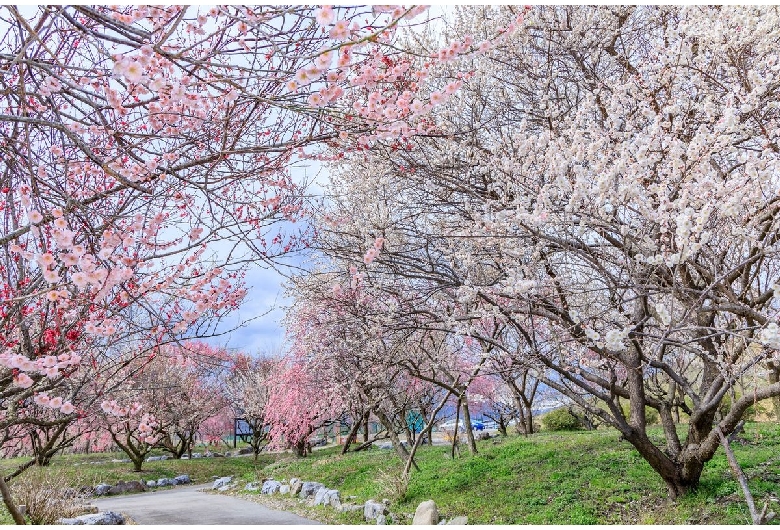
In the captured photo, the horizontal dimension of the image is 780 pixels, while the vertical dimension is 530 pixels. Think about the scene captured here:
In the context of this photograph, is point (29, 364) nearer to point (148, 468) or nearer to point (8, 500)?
point (8, 500)

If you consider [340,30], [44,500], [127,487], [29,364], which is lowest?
[127,487]

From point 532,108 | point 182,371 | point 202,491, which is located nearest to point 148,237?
point 532,108

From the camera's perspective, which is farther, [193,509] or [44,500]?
[193,509]

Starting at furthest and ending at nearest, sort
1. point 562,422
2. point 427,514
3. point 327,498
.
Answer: point 562,422 → point 327,498 → point 427,514

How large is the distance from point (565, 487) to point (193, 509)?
23.7 feet

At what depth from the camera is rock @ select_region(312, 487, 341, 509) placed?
9.15 meters

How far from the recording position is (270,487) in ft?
40.0

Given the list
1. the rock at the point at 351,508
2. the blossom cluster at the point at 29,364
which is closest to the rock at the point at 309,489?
the rock at the point at 351,508

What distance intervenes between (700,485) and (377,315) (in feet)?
13.6

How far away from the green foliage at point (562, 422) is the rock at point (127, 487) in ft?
38.6

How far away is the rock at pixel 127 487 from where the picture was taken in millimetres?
14922

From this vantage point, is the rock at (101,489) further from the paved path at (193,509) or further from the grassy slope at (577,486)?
the grassy slope at (577,486)

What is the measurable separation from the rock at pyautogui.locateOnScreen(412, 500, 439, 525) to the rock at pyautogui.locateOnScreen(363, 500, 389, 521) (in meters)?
0.74

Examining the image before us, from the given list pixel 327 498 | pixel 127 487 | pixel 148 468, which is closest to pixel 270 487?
pixel 327 498
